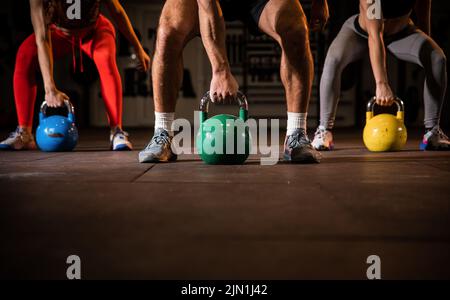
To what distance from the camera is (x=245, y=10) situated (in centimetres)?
307

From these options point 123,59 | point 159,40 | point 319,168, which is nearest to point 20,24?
point 123,59

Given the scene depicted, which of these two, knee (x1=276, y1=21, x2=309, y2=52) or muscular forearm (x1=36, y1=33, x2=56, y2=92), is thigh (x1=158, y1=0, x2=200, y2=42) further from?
muscular forearm (x1=36, y1=33, x2=56, y2=92)

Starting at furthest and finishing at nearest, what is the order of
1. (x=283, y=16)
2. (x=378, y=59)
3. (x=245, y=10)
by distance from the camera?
(x=378, y=59) → (x=245, y=10) → (x=283, y=16)

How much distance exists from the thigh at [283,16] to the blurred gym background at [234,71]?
7.01 metres

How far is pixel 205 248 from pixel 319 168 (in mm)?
1626

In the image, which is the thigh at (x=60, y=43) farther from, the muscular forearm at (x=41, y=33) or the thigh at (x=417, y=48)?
the thigh at (x=417, y=48)

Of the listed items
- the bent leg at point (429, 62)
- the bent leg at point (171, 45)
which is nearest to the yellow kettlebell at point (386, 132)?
the bent leg at point (429, 62)

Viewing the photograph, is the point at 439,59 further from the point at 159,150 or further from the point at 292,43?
the point at 159,150

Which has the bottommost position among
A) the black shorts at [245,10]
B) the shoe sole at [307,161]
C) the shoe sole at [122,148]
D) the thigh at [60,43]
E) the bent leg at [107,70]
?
the shoe sole at [122,148]

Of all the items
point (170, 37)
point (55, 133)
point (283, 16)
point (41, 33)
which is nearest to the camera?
point (283, 16)

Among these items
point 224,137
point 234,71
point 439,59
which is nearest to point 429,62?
point 439,59

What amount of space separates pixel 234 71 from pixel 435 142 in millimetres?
6526

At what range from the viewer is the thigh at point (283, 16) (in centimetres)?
283

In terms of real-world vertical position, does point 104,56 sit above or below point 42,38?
below
